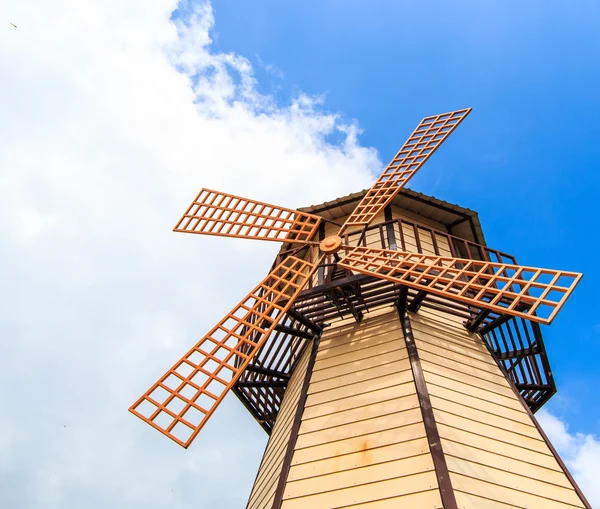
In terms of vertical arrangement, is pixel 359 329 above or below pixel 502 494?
above

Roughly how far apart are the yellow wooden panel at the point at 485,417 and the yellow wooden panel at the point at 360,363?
785 mm

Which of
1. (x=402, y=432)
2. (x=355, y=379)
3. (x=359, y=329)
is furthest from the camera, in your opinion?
(x=359, y=329)

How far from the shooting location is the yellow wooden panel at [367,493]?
472cm

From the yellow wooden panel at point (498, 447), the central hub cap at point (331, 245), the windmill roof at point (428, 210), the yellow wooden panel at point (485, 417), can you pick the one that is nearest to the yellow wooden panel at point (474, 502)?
the yellow wooden panel at point (498, 447)

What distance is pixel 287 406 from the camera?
7.12 m

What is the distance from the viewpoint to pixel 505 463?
520 centimetres

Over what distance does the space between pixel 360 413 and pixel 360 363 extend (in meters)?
0.86

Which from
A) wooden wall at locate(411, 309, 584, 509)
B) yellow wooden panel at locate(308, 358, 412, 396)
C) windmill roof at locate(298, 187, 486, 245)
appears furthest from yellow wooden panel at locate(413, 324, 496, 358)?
windmill roof at locate(298, 187, 486, 245)

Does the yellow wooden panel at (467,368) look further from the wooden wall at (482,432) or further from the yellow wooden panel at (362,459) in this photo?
the yellow wooden panel at (362,459)

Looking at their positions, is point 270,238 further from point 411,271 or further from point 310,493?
point 310,493

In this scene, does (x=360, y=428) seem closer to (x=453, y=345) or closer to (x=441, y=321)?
(x=453, y=345)

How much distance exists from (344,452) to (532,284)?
2.66m

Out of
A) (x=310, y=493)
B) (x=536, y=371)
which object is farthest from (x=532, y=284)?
(x=310, y=493)

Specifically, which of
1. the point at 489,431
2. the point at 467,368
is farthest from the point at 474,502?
the point at 467,368
